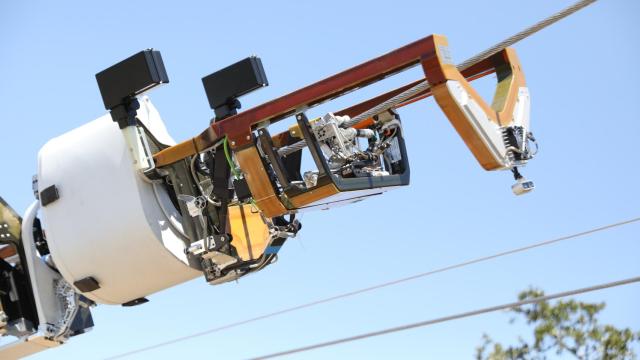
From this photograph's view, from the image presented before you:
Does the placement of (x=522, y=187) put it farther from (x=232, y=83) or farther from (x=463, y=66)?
(x=232, y=83)

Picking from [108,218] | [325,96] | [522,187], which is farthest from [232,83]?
[522,187]

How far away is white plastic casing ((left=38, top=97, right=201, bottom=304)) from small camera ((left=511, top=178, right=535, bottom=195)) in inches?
101

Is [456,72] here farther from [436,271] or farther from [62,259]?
[62,259]

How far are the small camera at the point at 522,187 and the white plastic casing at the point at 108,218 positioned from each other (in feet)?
8.44

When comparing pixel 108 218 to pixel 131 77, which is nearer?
pixel 131 77

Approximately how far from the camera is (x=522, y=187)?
22.3 ft

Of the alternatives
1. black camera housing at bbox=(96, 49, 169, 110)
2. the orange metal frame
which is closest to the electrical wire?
the orange metal frame

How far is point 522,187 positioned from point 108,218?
9.82 feet

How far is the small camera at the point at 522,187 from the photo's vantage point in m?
6.80

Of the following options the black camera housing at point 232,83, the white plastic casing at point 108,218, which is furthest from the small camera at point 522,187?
the white plastic casing at point 108,218

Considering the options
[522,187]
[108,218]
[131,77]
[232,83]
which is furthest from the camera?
[108,218]

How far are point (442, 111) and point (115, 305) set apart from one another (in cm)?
330

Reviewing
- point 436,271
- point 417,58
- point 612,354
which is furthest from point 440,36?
point 612,354

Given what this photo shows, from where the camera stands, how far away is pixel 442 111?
670 centimetres
